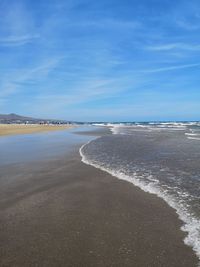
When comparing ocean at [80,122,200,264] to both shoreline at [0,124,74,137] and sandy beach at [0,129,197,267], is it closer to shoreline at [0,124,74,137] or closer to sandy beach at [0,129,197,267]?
sandy beach at [0,129,197,267]

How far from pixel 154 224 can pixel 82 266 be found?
250 cm

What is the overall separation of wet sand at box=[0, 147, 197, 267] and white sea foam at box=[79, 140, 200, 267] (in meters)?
0.20

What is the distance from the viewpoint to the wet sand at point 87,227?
20.1 feet

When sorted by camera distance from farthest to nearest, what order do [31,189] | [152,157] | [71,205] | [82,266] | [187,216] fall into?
[152,157] < [31,189] < [71,205] < [187,216] < [82,266]

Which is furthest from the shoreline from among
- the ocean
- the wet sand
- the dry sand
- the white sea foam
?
the wet sand

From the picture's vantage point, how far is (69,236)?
714 centimetres

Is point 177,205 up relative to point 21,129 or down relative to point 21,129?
up

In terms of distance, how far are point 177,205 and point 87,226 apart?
2851mm

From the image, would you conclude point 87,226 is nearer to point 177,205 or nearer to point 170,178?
point 177,205

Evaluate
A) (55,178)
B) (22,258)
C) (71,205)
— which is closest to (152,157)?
(55,178)

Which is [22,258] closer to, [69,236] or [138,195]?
[69,236]

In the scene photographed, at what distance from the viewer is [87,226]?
7.71m

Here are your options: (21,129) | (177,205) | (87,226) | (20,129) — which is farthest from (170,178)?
(21,129)

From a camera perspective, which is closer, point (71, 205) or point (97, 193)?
point (71, 205)
